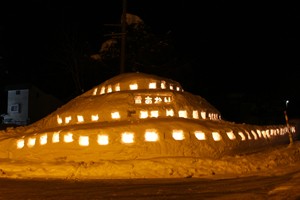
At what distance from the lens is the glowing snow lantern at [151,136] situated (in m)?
13.4

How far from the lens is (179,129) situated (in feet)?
45.3

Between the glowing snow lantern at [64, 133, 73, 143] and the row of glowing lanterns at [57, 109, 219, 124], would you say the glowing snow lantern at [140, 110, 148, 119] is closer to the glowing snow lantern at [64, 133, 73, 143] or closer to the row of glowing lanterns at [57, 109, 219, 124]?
the row of glowing lanterns at [57, 109, 219, 124]

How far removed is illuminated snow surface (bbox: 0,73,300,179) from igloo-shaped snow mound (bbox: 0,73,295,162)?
31mm

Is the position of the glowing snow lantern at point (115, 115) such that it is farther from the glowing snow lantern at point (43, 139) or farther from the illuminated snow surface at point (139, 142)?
the glowing snow lantern at point (43, 139)

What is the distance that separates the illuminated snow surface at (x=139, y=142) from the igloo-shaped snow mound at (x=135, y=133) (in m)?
Result: 0.03

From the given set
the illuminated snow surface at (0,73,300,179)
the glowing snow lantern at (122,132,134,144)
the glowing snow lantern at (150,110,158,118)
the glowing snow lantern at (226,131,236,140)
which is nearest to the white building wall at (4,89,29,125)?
the illuminated snow surface at (0,73,300,179)

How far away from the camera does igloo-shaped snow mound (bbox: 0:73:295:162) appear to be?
1334 cm

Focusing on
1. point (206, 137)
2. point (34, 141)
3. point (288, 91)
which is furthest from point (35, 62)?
point (206, 137)

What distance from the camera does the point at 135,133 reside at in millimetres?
13570

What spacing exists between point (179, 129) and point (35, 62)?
102 ft

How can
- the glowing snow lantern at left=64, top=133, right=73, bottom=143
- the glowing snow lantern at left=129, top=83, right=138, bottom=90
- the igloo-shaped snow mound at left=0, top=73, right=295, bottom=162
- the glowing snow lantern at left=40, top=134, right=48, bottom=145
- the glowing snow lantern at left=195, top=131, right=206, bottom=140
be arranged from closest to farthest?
the igloo-shaped snow mound at left=0, top=73, right=295, bottom=162 → the glowing snow lantern at left=64, top=133, right=73, bottom=143 → the glowing snow lantern at left=195, top=131, right=206, bottom=140 → the glowing snow lantern at left=40, top=134, right=48, bottom=145 → the glowing snow lantern at left=129, top=83, right=138, bottom=90

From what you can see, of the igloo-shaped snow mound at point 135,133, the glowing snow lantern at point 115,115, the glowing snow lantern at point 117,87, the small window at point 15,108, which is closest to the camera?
the igloo-shaped snow mound at point 135,133

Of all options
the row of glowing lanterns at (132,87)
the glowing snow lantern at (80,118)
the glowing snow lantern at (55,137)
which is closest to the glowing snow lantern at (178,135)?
the glowing snow lantern at (55,137)

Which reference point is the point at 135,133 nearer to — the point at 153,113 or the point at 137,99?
the point at 153,113
